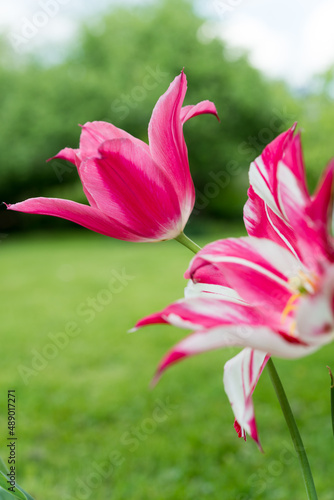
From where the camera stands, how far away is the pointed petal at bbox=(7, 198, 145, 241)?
475mm

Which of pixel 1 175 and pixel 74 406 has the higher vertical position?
pixel 74 406

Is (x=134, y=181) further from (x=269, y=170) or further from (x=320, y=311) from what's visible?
(x=320, y=311)

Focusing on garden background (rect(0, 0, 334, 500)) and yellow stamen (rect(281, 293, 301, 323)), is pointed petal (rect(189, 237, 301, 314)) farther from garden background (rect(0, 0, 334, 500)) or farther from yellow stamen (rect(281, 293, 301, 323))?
garden background (rect(0, 0, 334, 500))

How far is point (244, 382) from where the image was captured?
0.42m

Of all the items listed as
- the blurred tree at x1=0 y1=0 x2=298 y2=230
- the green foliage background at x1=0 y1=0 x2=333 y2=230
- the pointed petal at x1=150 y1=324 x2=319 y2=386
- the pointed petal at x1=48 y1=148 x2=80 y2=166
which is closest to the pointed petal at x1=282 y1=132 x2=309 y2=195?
the pointed petal at x1=150 y1=324 x2=319 y2=386

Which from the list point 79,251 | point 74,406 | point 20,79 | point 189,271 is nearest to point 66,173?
point 20,79

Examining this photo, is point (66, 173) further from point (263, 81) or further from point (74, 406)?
point (74, 406)

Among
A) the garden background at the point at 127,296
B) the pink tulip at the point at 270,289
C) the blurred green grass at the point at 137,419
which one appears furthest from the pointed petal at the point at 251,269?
the garden background at the point at 127,296

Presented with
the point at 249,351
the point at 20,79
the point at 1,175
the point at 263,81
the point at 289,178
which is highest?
the point at 289,178

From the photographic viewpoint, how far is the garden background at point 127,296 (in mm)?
2316

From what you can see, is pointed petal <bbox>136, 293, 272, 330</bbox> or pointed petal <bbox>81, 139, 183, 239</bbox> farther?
pointed petal <bbox>81, 139, 183, 239</bbox>

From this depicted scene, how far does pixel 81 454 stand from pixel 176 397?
28.9 inches

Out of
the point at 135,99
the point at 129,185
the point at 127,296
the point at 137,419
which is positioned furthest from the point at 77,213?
the point at 135,99

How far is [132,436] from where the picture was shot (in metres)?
2.56
